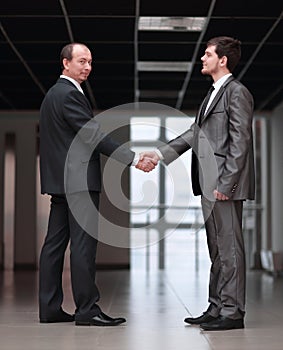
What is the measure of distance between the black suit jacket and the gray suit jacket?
421mm

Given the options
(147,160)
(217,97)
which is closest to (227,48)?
(217,97)

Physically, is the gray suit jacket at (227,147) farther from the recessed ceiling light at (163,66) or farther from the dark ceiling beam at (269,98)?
the dark ceiling beam at (269,98)

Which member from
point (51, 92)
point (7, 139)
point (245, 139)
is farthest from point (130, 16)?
point (7, 139)

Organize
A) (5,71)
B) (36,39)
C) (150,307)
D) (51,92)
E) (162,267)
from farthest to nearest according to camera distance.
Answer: (162,267) → (5,71) → (36,39) → (150,307) → (51,92)

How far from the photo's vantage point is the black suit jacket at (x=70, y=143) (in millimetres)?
4371

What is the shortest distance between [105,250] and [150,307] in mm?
6690

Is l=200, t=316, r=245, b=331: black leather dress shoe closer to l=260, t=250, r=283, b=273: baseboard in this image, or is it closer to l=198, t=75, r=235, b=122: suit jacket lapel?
l=198, t=75, r=235, b=122: suit jacket lapel

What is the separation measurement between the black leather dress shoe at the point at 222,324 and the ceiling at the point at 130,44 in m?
2.91

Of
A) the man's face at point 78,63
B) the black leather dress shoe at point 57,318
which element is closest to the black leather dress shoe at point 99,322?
the black leather dress shoe at point 57,318

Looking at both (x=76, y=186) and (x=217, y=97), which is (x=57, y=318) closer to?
(x=76, y=186)

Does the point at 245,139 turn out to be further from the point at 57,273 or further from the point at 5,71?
the point at 5,71

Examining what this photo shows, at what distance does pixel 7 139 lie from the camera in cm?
1193

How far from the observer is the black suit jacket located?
4.37 m

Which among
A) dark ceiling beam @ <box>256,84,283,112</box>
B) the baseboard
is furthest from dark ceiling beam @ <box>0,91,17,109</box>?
the baseboard
